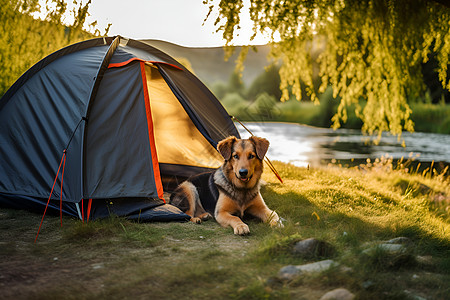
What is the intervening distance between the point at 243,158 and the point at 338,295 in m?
2.19

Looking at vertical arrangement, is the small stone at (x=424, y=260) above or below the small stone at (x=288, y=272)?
below

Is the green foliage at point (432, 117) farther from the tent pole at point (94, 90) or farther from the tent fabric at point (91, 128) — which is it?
the tent pole at point (94, 90)

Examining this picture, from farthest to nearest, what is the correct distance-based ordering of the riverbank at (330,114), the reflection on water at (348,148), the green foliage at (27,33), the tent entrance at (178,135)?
the riverbank at (330,114) < the reflection on water at (348,148) < the green foliage at (27,33) < the tent entrance at (178,135)

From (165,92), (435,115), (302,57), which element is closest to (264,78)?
(435,115)

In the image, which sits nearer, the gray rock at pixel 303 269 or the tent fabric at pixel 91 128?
the gray rock at pixel 303 269

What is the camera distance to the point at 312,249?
10.9ft

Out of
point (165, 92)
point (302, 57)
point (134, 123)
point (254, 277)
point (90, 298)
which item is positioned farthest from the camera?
point (165, 92)

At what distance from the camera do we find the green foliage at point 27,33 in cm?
790

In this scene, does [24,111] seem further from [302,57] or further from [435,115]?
[435,115]

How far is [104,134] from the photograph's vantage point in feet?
15.7

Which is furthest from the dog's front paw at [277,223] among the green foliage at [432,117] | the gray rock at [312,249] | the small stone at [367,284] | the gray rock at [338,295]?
the green foliage at [432,117]

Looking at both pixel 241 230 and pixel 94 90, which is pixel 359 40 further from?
pixel 94 90

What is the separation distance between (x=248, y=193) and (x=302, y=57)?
1.73 metres

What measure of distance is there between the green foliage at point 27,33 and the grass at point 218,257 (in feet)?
13.4
